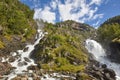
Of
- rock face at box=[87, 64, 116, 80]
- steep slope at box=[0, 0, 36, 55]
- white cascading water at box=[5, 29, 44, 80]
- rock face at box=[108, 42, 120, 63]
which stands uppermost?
steep slope at box=[0, 0, 36, 55]

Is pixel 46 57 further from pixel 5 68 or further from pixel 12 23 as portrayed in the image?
→ pixel 12 23

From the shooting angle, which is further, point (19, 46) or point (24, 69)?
point (19, 46)

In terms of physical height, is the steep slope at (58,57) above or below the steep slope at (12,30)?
below

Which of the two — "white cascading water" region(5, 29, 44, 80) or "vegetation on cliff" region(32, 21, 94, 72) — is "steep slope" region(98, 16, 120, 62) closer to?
"vegetation on cliff" region(32, 21, 94, 72)

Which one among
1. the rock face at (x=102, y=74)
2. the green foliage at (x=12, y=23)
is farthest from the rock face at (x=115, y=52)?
the green foliage at (x=12, y=23)

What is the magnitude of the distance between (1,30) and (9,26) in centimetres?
1217

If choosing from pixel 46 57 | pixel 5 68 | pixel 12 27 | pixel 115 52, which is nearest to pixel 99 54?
pixel 115 52

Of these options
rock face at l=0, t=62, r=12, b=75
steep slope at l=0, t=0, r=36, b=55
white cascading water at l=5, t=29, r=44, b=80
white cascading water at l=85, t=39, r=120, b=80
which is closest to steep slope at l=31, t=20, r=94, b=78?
white cascading water at l=5, t=29, r=44, b=80

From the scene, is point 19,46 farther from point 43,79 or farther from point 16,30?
point 43,79

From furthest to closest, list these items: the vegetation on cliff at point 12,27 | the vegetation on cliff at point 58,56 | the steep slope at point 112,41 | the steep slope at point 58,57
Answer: the vegetation on cliff at point 12,27
the steep slope at point 112,41
the vegetation on cliff at point 58,56
the steep slope at point 58,57

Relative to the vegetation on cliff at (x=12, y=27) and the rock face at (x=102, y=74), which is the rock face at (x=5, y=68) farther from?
the rock face at (x=102, y=74)

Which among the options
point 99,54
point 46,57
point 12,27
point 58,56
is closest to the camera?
point 46,57

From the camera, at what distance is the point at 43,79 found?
84.9m

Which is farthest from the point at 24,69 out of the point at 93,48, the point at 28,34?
the point at 93,48
